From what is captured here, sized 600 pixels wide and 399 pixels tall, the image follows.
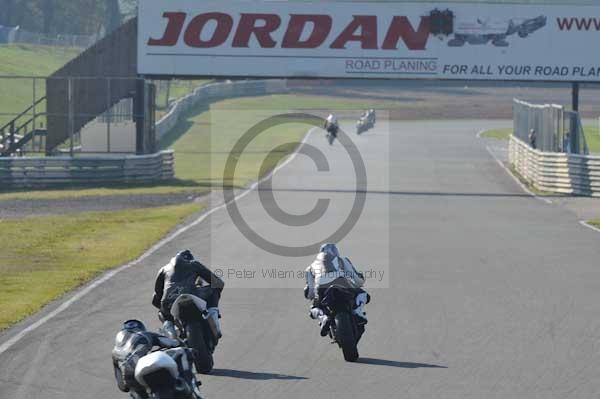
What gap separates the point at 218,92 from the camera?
312ft

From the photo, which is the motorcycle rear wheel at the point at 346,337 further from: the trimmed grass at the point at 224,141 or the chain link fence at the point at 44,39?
the chain link fence at the point at 44,39

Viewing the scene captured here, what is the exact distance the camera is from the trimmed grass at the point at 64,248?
1730cm

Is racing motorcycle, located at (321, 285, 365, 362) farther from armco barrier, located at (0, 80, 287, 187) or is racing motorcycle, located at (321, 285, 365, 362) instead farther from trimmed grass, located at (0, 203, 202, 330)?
armco barrier, located at (0, 80, 287, 187)

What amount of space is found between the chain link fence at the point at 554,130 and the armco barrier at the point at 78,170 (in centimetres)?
1263

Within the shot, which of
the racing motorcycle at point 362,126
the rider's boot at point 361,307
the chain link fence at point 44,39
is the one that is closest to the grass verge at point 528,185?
the racing motorcycle at point 362,126

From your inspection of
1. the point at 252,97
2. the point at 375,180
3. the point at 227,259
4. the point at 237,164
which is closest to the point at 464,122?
the point at 252,97

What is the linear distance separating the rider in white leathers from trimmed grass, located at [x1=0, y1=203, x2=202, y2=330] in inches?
157

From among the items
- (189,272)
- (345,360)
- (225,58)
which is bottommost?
(345,360)

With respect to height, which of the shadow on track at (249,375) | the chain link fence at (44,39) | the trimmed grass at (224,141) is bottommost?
the shadow on track at (249,375)

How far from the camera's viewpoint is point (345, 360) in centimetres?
1263

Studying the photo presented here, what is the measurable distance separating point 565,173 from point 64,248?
18.3 m

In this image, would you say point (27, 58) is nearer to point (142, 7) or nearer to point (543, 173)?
point (142, 7)

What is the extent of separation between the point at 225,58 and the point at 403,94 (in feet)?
230

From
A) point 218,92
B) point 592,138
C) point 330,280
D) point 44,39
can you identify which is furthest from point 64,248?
point 218,92
